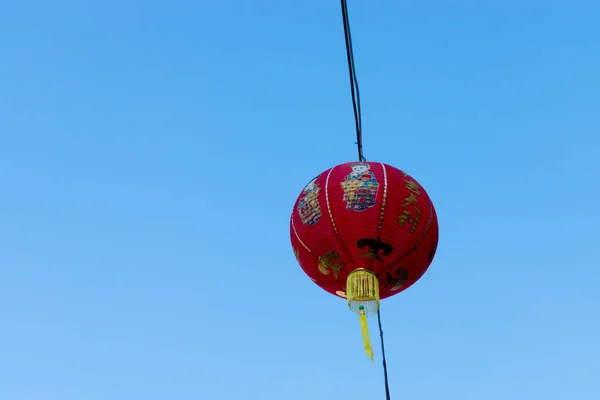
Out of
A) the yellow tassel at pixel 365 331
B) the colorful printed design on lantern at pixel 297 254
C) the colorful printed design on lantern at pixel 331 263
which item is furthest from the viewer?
the colorful printed design on lantern at pixel 297 254

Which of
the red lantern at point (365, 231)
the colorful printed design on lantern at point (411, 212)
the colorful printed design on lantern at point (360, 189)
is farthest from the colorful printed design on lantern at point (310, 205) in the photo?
the colorful printed design on lantern at point (411, 212)

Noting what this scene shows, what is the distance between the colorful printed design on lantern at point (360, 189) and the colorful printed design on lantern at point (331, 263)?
40 cm

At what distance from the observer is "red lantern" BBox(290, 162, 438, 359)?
5996 millimetres

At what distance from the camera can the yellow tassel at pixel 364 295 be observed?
19.9 feet

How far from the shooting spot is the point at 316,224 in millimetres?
6125

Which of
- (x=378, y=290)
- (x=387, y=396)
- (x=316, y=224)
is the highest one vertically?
(x=316, y=224)

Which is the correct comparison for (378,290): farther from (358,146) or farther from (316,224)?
(358,146)

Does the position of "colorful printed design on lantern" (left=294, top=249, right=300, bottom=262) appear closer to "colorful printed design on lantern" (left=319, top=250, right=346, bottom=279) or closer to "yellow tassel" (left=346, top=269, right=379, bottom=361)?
"colorful printed design on lantern" (left=319, top=250, right=346, bottom=279)

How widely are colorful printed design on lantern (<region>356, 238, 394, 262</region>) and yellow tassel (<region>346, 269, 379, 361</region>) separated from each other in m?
0.15

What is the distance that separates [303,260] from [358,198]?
72 centimetres

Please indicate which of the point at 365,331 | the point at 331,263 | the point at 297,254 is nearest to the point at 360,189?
the point at 331,263

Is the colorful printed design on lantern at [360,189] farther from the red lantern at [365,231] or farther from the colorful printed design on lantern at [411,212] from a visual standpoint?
the colorful printed design on lantern at [411,212]

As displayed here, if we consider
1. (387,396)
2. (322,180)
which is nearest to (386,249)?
(322,180)

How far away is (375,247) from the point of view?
19.7ft
